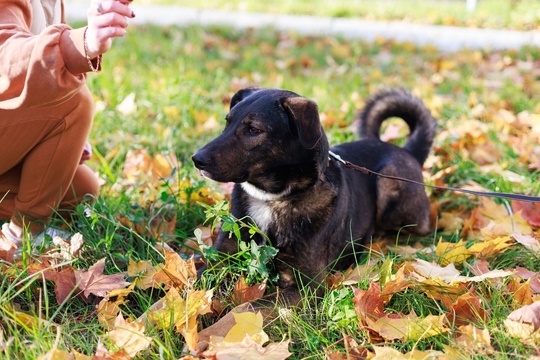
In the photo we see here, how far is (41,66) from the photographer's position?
2.24 meters

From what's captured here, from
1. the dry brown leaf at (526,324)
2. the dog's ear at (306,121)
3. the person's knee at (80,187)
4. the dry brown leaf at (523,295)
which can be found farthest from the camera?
the person's knee at (80,187)

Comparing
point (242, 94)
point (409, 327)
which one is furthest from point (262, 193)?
point (409, 327)

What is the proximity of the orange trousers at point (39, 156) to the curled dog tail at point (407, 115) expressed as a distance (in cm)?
173

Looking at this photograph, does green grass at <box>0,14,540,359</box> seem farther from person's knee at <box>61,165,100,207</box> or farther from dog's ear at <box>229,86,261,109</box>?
dog's ear at <box>229,86,261,109</box>

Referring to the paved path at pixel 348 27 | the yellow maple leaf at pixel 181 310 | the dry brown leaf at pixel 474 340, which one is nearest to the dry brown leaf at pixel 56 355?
the yellow maple leaf at pixel 181 310

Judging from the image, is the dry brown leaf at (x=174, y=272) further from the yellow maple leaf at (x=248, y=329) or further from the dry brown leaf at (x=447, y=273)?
the dry brown leaf at (x=447, y=273)

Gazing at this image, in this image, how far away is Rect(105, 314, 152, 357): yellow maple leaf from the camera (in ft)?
7.06

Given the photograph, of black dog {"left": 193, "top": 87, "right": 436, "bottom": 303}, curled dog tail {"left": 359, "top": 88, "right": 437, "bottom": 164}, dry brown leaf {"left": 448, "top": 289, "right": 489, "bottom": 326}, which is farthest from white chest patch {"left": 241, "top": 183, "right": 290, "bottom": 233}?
curled dog tail {"left": 359, "top": 88, "right": 437, "bottom": 164}

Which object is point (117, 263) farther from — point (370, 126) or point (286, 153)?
point (370, 126)

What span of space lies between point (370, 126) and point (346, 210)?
1.04 meters

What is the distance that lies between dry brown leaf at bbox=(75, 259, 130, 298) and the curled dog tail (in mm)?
1960

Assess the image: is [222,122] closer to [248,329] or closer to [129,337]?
[248,329]

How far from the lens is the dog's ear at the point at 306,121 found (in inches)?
103

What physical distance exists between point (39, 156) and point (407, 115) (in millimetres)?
2197
